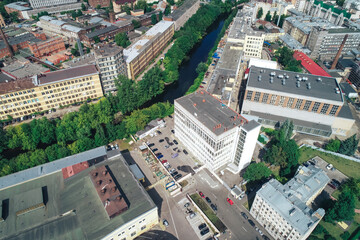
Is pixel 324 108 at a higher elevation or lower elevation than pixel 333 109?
lower

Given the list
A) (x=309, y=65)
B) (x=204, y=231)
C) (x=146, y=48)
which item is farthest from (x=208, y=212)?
(x=309, y=65)

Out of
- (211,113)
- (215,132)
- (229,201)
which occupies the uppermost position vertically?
(211,113)

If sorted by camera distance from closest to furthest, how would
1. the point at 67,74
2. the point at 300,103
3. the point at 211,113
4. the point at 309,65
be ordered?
1. the point at 211,113
2. the point at 300,103
3. the point at 67,74
4. the point at 309,65

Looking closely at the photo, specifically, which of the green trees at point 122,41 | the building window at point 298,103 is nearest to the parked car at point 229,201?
the building window at point 298,103

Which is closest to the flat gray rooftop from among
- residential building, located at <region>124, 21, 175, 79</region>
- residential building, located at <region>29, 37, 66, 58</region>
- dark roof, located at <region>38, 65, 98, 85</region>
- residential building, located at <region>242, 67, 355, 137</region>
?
residential building, located at <region>242, 67, 355, 137</region>

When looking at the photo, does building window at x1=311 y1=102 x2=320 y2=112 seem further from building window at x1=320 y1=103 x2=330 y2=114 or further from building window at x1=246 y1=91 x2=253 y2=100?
building window at x1=246 y1=91 x2=253 y2=100

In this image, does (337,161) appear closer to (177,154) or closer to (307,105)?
(307,105)

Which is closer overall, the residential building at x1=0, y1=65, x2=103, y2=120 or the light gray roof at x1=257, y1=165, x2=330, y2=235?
the light gray roof at x1=257, y1=165, x2=330, y2=235

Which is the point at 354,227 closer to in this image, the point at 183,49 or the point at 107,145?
the point at 107,145
